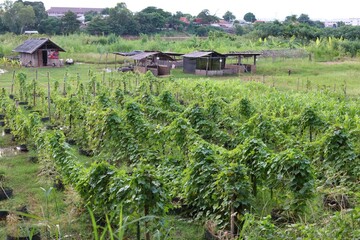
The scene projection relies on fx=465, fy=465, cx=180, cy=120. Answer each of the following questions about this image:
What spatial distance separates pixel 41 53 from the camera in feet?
113

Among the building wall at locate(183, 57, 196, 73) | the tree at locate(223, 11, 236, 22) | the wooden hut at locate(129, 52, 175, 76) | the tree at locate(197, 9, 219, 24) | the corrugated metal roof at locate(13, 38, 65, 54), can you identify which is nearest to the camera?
the wooden hut at locate(129, 52, 175, 76)

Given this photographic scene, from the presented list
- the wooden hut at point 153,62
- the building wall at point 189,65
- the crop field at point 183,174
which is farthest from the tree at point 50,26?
the crop field at point 183,174

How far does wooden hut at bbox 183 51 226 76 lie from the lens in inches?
1217

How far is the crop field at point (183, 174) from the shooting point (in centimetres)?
588

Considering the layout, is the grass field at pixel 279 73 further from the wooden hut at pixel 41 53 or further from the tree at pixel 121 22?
the tree at pixel 121 22

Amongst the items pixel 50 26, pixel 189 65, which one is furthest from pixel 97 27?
pixel 189 65

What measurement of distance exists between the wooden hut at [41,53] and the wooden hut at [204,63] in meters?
9.62

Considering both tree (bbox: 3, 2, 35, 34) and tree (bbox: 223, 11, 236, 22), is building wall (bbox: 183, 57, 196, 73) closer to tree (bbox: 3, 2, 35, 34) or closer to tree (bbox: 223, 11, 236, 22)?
tree (bbox: 3, 2, 35, 34)

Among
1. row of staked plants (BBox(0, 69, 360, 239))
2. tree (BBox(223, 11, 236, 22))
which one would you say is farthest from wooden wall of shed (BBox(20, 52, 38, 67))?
tree (BBox(223, 11, 236, 22))

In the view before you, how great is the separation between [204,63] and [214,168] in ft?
84.8

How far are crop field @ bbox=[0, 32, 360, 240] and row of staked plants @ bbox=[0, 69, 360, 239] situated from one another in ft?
0.07

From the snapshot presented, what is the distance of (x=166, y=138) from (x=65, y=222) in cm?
282

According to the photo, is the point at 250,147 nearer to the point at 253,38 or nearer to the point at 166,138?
the point at 166,138

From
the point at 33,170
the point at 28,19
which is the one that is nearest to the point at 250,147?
the point at 33,170
